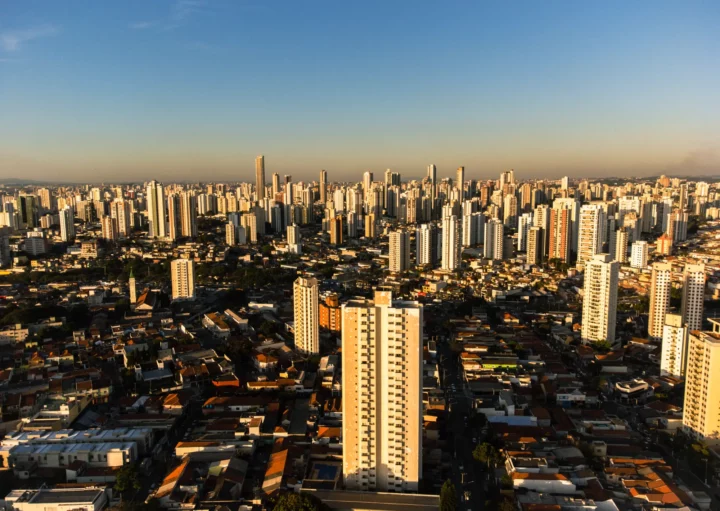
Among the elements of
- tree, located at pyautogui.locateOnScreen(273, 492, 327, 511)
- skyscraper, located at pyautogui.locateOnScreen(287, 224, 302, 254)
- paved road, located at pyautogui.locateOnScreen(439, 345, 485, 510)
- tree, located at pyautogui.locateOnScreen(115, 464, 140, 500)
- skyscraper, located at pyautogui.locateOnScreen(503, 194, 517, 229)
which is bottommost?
paved road, located at pyautogui.locateOnScreen(439, 345, 485, 510)

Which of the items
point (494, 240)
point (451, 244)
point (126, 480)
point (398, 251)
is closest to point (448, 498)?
point (126, 480)

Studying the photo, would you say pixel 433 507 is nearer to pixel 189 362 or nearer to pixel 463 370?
pixel 463 370

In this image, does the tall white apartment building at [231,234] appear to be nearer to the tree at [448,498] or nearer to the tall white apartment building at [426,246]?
the tall white apartment building at [426,246]

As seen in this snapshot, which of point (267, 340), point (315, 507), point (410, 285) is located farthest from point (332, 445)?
point (410, 285)

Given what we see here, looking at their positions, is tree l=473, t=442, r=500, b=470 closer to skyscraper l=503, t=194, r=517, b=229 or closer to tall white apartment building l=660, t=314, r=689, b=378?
tall white apartment building l=660, t=314, r=689, b=378

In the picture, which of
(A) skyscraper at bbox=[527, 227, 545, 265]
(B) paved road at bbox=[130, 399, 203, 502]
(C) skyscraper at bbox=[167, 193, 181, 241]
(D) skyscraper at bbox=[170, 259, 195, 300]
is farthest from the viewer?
(C) skyscraper at bbox=[167, 193, 181, 241]

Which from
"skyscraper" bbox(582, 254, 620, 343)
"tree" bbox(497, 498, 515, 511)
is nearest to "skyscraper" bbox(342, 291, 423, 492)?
"tree" bbox(497, 498, 515, 511)

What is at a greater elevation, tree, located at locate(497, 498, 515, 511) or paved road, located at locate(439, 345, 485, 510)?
tree, located at locate(497, 498, 515, 511)
